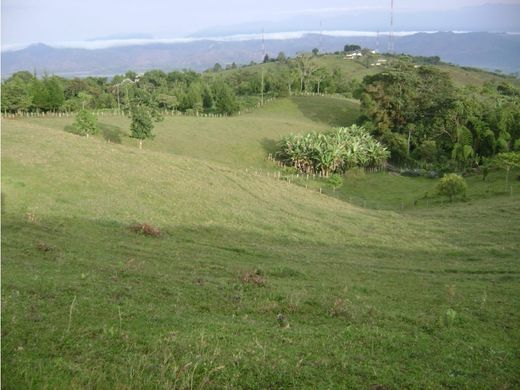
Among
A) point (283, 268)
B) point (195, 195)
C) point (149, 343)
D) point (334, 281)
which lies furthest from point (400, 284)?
→ point (195, 195)

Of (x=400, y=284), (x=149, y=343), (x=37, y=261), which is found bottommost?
(x=400, y=284)

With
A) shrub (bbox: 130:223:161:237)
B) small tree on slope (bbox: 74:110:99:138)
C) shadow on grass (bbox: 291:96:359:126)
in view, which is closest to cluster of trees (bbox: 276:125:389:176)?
small tree on slope (bbox: 74:110:99:138)

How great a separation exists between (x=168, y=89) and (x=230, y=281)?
371 feet

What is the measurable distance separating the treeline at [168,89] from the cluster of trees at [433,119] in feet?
109

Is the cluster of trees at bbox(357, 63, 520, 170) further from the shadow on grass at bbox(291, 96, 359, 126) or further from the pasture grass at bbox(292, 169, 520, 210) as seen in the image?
the shadow on grass at bbox(291, 96, 359, 126)

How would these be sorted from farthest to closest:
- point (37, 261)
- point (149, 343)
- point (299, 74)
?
point (299, 74) → point (37, 261) → point (149, 343)

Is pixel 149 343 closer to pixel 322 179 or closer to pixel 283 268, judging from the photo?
pixel 283 268

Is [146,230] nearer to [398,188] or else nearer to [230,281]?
[230,281]

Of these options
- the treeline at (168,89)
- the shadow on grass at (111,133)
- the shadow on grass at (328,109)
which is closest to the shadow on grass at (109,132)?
the shadow on grass at (111,133)

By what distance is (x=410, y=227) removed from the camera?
32125 mm

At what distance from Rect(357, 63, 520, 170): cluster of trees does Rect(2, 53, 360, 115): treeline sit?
109ft

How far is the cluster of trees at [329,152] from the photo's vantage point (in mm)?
59938

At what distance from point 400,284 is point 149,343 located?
12.1 m

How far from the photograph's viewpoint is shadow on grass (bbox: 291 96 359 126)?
9242cm
